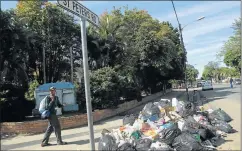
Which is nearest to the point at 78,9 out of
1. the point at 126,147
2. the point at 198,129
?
the point at 126,147

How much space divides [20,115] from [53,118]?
522 centimetres

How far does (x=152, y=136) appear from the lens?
7.97 meters

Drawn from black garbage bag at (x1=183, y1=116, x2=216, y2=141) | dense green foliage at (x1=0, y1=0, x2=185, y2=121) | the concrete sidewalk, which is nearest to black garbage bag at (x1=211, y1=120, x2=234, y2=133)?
black garbage bag at (x1=183, y1=116, x2=216, y2=141)

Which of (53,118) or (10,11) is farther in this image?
(10,11)

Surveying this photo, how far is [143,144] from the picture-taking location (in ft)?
24.0

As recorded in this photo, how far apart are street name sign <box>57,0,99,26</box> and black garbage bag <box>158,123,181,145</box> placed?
12.7 ft

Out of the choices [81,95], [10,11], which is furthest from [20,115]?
[10,11]

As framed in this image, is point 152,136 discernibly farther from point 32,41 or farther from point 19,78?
point 32,41

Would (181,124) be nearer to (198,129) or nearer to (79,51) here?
(198,129)

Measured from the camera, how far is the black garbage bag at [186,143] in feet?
24.2

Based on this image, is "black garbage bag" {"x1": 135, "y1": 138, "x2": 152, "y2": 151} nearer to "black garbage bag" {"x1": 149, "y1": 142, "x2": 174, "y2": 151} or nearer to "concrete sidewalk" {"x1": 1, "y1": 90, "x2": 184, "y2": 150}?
"black garbage bag" {"x1": 149, "y1": 142, "x2": 174, "y2": 151}

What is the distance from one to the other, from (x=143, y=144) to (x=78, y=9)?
12.8 feet

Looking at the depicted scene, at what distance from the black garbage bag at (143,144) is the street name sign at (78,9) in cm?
338

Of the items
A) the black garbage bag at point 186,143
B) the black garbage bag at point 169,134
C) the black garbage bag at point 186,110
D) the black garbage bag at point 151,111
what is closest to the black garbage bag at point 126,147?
the black garbage bag at point 169,134
